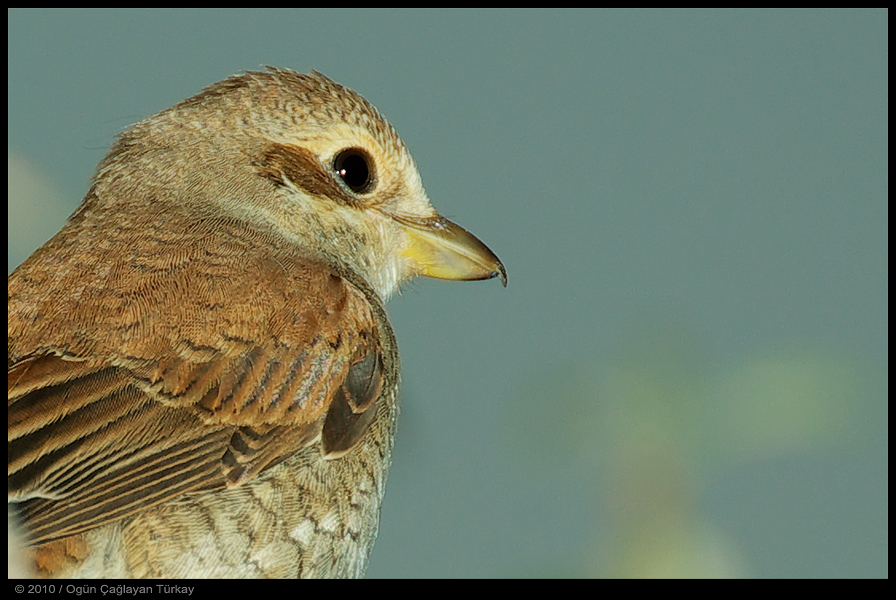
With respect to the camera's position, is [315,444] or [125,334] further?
[315,444]

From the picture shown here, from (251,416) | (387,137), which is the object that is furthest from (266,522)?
(387,137)

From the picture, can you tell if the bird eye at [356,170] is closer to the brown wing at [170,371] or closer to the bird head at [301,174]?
the bird head at [301,174]

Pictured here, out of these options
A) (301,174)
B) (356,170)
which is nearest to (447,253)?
(356,170)

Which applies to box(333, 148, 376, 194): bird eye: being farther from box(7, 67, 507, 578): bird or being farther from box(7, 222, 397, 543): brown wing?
box(7, 222, 397, 543): brown wing

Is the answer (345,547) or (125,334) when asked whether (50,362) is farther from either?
(345,547)

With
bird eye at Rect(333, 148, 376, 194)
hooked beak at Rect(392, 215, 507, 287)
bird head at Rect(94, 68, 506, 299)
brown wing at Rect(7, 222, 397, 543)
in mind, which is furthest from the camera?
hooked beak at Rect(392, 215, 507, 287)

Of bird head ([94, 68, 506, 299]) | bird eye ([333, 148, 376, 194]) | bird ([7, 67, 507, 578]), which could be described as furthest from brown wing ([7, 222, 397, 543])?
bird eye ([333, 148, 376, 194])

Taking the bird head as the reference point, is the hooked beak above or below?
below
